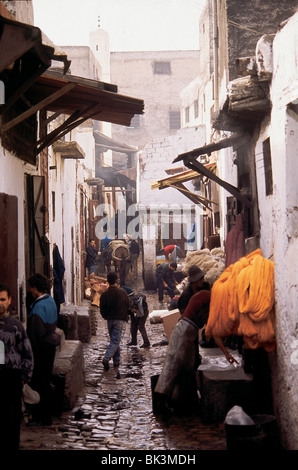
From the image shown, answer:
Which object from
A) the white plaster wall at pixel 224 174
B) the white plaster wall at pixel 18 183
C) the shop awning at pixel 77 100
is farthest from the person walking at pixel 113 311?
the white plaster wall at pixel 224 174

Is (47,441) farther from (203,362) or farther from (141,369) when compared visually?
(141,369)

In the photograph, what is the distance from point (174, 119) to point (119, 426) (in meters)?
41.8

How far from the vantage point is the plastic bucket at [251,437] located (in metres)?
5.54

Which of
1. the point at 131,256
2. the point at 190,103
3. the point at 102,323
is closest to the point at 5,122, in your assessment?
the point at 102,323

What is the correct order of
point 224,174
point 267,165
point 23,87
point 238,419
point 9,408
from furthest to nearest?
point 224,174 < point 267,165 < point 23,87 < point 238,419 < point 9,408

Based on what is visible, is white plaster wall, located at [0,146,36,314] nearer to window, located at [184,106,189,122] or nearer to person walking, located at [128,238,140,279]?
person walking, located at [128,238,140,279]

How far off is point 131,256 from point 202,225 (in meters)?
4.20

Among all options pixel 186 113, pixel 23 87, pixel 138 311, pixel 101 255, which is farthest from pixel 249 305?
pixel 186 113

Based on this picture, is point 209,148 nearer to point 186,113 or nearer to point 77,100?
point 77,100

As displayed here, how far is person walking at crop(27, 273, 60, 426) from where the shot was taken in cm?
703

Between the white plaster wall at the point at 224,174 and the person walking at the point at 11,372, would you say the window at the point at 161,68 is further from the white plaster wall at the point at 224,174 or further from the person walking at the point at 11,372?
the person walking at the point at 11,372

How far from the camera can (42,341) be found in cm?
702

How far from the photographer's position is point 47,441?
21.3 feet
